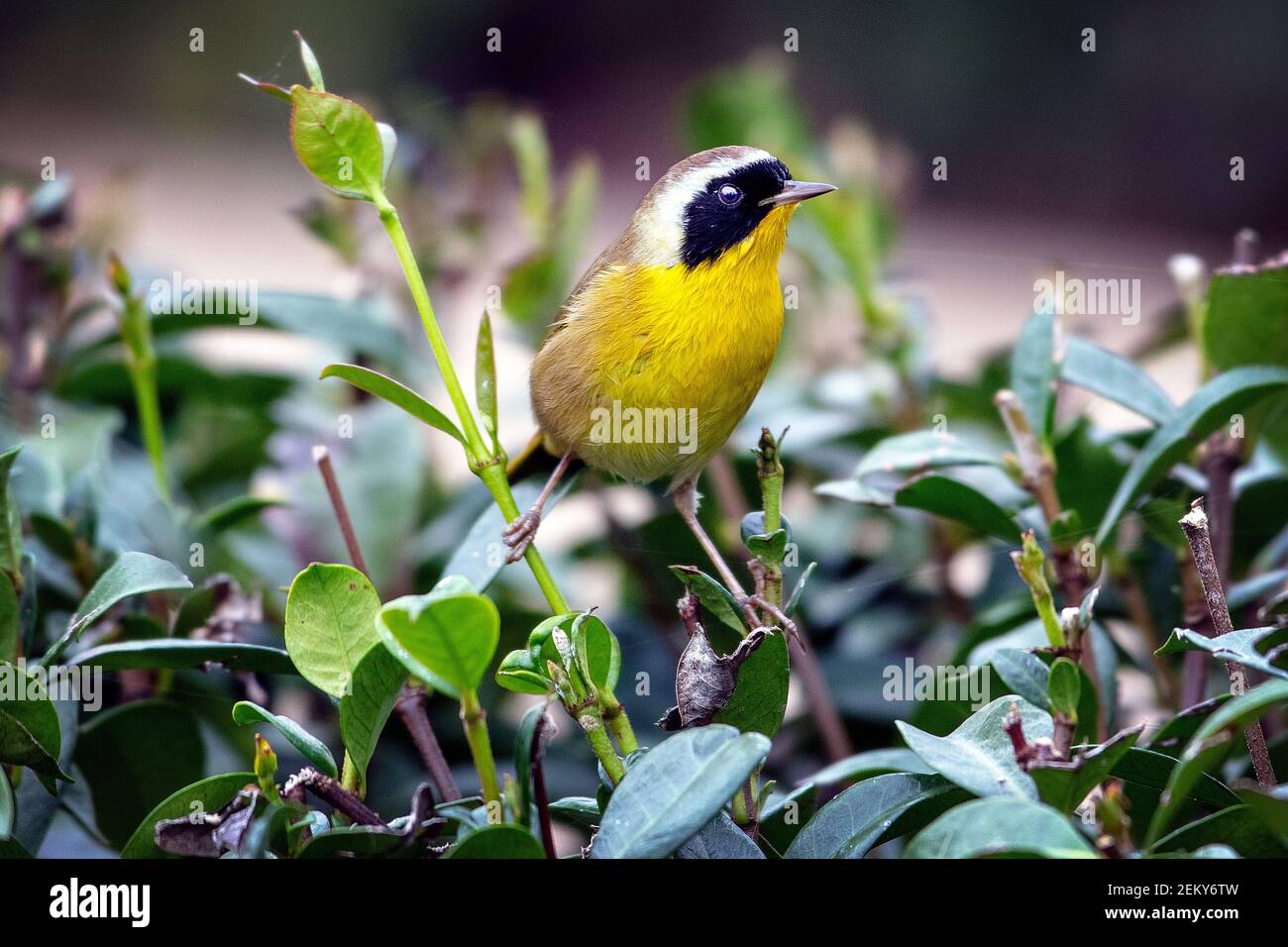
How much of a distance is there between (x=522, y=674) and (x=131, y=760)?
0.64 m

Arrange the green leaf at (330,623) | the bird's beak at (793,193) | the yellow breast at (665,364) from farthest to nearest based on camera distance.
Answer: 1. the bird's beak at (793,193)
2. the yellow breast at (665,364)
3. the green leaf at (330,623)

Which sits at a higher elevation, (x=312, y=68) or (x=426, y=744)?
(x=312, y=68)

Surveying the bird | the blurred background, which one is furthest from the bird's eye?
the blurred background

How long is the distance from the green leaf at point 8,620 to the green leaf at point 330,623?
35 cm

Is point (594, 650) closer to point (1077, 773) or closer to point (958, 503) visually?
point (1077, 773)

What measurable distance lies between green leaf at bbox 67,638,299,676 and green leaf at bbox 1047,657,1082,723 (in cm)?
67

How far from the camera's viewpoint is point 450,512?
1.92 meters

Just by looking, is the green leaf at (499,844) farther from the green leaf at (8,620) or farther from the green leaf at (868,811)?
the green leaf at (8,620)

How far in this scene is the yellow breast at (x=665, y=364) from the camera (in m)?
1.60

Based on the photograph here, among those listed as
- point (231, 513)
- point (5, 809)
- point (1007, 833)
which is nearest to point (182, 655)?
point (5, 809)

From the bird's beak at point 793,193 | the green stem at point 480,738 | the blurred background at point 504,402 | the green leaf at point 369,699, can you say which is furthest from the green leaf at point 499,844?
the bird's beak at point 793,193

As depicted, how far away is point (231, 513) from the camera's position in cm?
153
